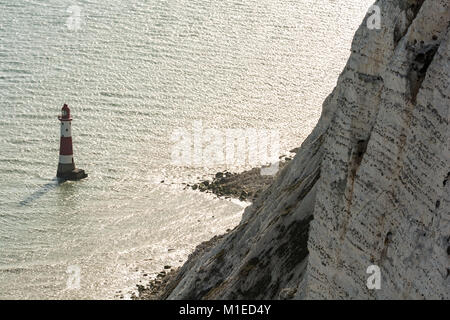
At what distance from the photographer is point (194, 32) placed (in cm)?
8262

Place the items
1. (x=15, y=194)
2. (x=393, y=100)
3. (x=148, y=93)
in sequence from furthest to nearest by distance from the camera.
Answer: (x=148, y=93), (x=15, y=194), (x=393, y=100)

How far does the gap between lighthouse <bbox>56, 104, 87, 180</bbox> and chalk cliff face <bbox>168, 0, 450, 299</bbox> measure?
40.5 m

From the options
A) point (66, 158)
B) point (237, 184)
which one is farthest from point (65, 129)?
point (237, 184)

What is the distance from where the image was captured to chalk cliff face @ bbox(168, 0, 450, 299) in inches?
640

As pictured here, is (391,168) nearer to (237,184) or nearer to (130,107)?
(237,184)

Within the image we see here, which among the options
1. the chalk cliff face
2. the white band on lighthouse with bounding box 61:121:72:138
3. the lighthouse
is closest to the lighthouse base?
the lighthouse

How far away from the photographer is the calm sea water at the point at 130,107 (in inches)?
2050

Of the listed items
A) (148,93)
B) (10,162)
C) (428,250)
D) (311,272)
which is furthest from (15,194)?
(428,250)

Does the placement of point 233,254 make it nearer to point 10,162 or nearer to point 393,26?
point 393,26

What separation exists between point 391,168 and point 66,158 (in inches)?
1782

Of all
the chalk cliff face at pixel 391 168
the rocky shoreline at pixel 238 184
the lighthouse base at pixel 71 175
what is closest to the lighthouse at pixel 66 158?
the lighthouse base at pixel 71 175

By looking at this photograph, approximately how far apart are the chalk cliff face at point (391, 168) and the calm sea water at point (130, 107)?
29.1 m

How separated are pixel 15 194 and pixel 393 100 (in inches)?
1705

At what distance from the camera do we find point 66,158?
200 ft
